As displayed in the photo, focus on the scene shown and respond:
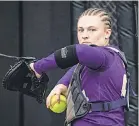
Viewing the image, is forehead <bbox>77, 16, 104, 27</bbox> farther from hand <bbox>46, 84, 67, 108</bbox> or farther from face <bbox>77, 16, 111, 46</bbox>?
hand <bbox>46, 84, 67, 108</bbox>

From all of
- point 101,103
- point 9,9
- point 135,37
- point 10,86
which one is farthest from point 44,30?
point 101,103

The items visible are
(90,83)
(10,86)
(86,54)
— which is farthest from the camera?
(10,86)

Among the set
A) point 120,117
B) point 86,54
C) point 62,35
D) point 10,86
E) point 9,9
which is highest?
point 9,9

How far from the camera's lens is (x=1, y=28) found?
2.57 metres

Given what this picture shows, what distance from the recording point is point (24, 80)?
1606 millimetres

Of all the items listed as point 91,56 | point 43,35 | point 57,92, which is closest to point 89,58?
point 91,56

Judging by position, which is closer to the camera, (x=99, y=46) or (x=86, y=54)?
(x=86, y=54)

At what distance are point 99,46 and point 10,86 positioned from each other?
405 mm

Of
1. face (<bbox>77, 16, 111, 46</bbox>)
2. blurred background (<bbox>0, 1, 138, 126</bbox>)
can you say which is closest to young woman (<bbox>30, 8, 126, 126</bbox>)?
face (<bbox>77, 16, 111, 46</bbox>)

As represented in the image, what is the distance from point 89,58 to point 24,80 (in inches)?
13.8

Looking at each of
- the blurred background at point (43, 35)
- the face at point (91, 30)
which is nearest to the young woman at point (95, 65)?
the face at point (91, 30)

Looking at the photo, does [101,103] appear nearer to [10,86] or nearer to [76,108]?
[76,108]

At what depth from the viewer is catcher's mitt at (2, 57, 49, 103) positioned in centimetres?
155

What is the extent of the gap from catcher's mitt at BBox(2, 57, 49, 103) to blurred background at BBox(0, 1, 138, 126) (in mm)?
946
